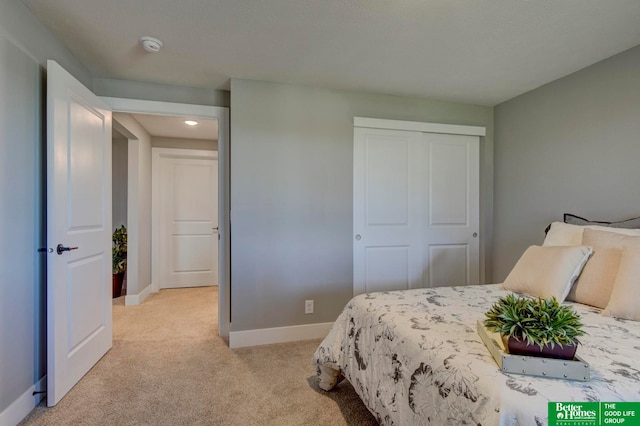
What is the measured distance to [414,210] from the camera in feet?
10.7

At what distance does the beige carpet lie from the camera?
1776 millimetres

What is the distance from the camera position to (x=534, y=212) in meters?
2.95

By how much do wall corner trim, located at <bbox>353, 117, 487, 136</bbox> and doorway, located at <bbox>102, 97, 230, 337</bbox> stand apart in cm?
132

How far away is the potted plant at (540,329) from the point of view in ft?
3.14

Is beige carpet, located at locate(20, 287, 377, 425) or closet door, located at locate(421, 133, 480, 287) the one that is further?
closet door, located at locate(421, 133, 480, 287)

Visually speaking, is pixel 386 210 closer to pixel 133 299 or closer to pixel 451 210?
pixel 451 210

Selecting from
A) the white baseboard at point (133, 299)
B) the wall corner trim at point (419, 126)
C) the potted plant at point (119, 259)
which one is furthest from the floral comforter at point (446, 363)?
the potted plant at point (119, 259)

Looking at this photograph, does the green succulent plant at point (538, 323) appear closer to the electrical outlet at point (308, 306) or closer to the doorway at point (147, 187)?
the electrical outlet at point (308, 306)

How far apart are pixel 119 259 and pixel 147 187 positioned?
102cm

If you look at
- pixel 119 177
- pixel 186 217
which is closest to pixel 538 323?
pixel 186 217

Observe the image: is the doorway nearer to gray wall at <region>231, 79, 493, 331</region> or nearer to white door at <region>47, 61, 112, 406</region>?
gray wall at <region>231, 79, 493, 331</region>

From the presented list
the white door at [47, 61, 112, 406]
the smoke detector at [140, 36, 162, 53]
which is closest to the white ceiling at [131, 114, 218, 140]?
the white door at [47, 61, 112, 406]

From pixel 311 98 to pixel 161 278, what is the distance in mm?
3562

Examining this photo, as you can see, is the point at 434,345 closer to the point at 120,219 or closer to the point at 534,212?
the point at 534,212
